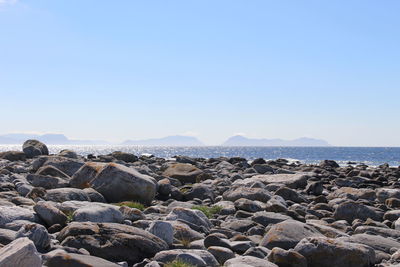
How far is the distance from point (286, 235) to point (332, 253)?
0.95 meters

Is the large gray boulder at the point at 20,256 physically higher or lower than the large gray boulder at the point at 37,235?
higher

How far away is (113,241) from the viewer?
20.0 ft

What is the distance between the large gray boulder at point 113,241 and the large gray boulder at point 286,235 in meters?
1.74

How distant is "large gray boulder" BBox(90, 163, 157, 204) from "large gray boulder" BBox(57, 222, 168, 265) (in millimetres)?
4462

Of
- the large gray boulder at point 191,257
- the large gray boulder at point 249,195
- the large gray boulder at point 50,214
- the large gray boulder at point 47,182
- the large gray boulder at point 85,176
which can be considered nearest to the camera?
the large gray boulder at point 191,257

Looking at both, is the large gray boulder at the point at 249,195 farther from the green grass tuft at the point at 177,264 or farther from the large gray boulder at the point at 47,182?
the green grass tuft at the point at 177,264

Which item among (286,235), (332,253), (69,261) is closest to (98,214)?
(69,261)

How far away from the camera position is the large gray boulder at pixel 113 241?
5980mm

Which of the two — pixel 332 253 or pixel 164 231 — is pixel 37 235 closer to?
pixel 164 231

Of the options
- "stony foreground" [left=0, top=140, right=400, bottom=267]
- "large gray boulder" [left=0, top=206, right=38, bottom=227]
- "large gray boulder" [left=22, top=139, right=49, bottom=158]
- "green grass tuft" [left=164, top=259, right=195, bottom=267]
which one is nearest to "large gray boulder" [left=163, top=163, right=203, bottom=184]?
"stony foreground" [left=0, top=140, right=400, bottom=267]

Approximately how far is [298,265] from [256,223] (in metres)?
2.73

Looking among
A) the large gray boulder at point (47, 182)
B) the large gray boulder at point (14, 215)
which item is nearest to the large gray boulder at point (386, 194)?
the large gray boulder at point (47, 182)

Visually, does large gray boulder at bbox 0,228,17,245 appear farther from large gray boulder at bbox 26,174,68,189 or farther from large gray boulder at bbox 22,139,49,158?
large gray boulder at bbox 22,139,49,158

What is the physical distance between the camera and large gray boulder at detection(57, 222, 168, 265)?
598 centimetres
